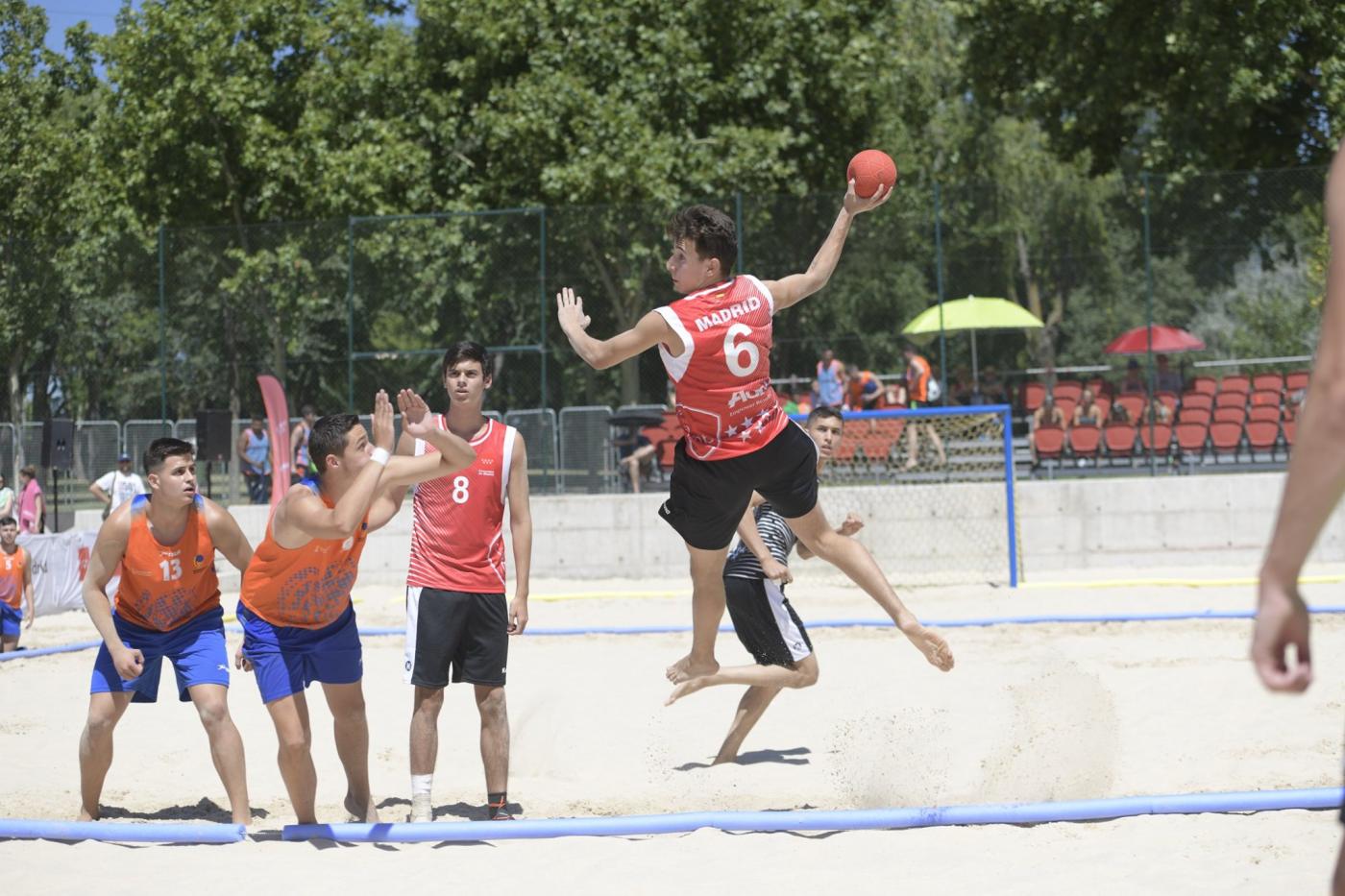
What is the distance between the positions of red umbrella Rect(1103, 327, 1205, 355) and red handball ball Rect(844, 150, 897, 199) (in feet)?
35.3

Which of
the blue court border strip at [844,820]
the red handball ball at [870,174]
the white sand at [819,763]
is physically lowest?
the white sand at [819,763]

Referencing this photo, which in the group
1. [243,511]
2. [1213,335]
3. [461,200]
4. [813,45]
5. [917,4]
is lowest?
[243,511]

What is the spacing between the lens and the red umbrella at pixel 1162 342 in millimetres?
15406

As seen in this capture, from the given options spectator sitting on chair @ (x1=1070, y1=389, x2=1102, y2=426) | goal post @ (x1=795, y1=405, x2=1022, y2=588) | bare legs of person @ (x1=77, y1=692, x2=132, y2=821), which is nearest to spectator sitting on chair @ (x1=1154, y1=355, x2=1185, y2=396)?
spectator sitting on chair @ (x1=1070, y1=389, x2=1102, y2=426)

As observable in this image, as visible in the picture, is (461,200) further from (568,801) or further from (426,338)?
(568,801)

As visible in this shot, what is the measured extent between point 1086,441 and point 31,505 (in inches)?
462

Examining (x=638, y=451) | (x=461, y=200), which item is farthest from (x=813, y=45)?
(x=638, y=451)

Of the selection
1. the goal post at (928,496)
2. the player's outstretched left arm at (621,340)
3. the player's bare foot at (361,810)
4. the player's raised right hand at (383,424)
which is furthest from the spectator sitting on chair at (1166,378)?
the player's raised right hand at (383,424)

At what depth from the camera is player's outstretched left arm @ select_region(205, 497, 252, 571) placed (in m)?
5.85

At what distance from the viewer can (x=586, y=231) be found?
16.1m

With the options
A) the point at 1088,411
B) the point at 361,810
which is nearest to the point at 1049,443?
the point at 1088,411

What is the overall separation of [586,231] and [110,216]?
12.2 metres

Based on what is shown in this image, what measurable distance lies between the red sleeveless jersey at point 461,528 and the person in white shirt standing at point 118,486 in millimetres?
10748

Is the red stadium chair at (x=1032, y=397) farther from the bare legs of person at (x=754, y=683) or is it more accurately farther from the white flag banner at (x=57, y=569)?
the white flag banner at (x=57, y=569)
